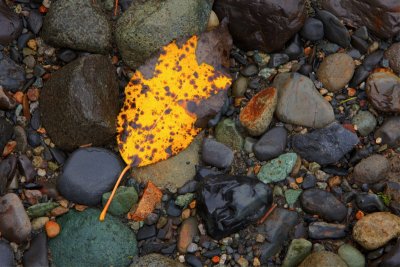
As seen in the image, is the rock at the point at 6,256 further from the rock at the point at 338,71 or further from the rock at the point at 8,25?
the rock at the point at 338,71

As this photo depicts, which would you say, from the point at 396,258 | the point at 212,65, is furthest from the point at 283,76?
the point at 396,258

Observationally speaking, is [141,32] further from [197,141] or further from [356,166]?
[356,166]

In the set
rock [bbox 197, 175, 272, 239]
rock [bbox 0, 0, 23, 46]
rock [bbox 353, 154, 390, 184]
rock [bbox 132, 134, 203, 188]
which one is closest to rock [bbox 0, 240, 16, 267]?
rock [bbox 132, 134, 203, 188]

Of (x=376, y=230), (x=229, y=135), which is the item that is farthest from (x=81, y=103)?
(x=376, y=230)

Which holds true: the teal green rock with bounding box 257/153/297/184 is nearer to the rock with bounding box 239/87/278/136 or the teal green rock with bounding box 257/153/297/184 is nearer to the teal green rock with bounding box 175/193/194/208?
the rock with bounding box 239/87/278/136

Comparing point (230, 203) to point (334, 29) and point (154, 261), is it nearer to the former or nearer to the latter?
point (154, 261)

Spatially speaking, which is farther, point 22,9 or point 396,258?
point 22,9
